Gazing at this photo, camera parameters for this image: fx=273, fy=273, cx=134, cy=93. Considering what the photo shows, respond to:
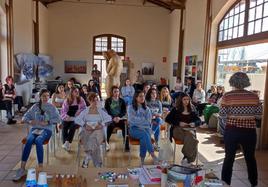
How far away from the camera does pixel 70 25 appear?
12.2 metres

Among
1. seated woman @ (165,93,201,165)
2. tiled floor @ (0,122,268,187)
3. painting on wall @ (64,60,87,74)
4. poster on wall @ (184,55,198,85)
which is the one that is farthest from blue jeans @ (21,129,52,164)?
painting on wall @ (64,60,87,74)

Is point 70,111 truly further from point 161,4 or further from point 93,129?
point 161,4

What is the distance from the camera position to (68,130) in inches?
181

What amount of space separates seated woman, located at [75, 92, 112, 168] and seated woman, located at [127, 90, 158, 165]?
0.38m

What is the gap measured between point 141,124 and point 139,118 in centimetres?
9

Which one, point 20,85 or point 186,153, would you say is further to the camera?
point 20,85

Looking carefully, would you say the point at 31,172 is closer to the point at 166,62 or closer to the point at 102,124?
the point at 102,124

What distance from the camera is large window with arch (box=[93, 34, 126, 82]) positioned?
41.0 ft

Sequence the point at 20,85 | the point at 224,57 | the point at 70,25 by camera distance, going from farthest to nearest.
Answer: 1. the point at 70,25
2. the point at 20,85
3. the point at 224,57

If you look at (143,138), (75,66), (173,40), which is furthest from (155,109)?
(75,66)

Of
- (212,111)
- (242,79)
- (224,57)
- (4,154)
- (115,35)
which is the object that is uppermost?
(115,35)

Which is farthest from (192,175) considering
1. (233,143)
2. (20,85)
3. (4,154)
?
(20,85)

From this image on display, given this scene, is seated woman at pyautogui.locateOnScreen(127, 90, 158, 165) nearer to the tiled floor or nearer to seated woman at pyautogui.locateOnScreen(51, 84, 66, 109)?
the tiled floor

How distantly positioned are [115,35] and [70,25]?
2042mm
